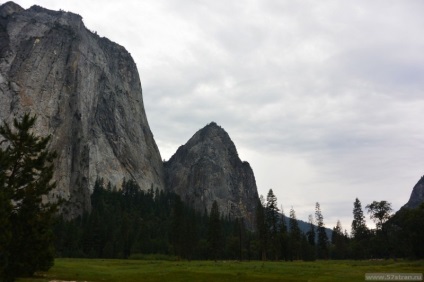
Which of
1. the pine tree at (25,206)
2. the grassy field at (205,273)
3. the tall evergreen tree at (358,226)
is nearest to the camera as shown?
the pine tree at (25,206)

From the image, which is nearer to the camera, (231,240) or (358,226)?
(231,240)

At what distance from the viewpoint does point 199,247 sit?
140 m

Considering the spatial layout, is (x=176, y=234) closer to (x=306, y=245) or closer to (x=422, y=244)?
(x=306, y=245)

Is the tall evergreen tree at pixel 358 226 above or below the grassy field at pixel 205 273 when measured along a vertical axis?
above

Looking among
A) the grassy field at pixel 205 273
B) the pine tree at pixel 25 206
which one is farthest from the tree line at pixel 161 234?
the grassy field at pixel 205 273

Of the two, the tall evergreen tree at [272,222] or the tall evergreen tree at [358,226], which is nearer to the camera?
the tall evergreen tree at [272,222]

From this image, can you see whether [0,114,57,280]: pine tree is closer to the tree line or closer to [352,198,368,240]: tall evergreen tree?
the tree line

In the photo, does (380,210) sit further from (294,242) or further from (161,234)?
(161,234)

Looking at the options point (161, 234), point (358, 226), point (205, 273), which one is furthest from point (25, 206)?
point (358, 226)

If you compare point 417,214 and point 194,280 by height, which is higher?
point 417,214

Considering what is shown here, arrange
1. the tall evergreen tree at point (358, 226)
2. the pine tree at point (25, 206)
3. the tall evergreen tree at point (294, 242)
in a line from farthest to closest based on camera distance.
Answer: the tall evergreen tree at point (358, 226) → the tall evergreen tree at point (294, 242) → the pine tree at point (25, 206)

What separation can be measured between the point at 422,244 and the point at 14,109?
611 feet

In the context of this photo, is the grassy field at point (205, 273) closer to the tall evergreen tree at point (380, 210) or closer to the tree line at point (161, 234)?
the tree line at point (161, 234)

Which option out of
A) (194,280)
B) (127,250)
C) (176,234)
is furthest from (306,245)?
(194,280)
